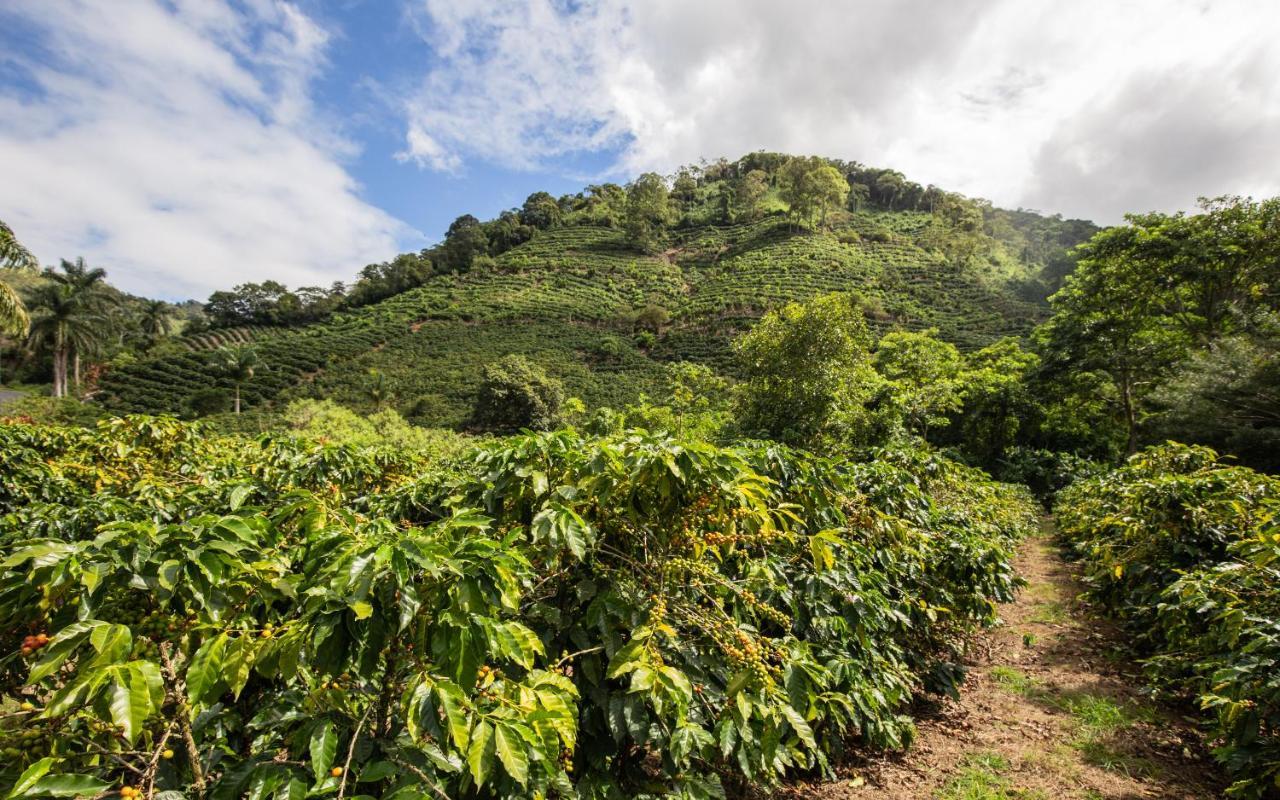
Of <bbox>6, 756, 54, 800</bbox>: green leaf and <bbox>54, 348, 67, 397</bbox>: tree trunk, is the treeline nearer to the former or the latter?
<bbox>54, 348, 67, 397</bbox>: tree trunk

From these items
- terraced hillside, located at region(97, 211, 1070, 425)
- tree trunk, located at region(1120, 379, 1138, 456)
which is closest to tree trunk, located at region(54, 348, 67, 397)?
terraced hillside, located at region(97, 211, 1070, 425)

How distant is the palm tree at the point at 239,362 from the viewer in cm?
3172

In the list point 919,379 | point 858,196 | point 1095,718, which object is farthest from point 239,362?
point 858,196

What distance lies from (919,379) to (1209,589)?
16.4 meters

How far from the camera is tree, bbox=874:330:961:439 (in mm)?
14438

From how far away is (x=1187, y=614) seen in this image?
369 centimetres

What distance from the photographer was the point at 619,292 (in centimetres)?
5228

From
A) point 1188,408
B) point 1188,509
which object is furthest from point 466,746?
point 1188,408

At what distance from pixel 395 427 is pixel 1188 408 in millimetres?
26007

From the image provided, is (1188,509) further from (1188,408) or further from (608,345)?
(608,345)

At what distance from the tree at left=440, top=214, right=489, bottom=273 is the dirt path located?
202 ft

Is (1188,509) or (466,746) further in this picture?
(1188,509)

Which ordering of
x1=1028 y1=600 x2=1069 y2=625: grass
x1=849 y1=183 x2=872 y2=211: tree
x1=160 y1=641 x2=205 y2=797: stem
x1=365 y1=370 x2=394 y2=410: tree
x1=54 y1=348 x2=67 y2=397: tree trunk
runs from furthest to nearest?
1. x1=849 y1=183 x2=872 y2=211: tree
2. x1=54 y1=348 x2=67 y2=397: tree trunk
3. x1=365 y1=370 x2=394 y2=410: tree
4. x1=1028 y1=600 x2=1069 y2=625: grass
5. x1=160 y1=641 x2=205 y2=797: stem

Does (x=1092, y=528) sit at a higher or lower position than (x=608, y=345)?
lower
